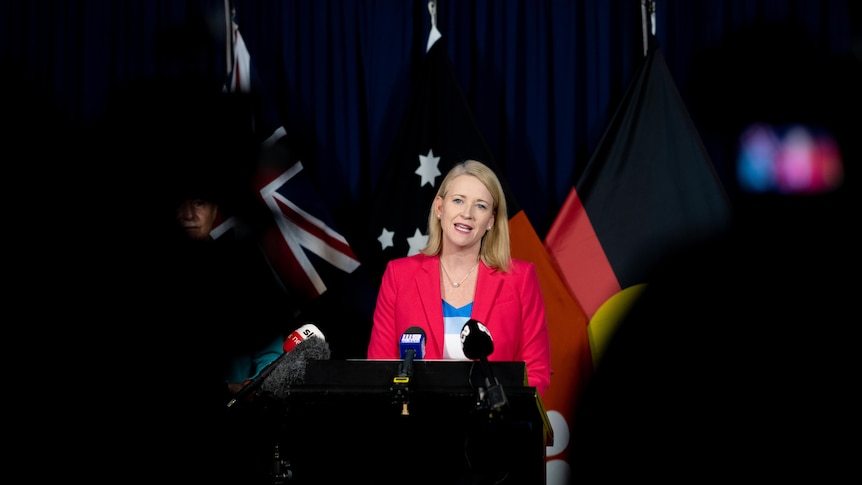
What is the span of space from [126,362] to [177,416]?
0.24 meters

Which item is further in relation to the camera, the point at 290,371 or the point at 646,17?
the point at 646,17

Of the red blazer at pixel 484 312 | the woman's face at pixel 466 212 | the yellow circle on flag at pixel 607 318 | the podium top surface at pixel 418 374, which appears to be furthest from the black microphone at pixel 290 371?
the yellow circle on flag at pixel 607 318

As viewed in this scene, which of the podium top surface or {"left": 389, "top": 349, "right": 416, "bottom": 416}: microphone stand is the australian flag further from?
{"left": 389, "top": 349, "right": 416, "bottom": 416}: microphone stand

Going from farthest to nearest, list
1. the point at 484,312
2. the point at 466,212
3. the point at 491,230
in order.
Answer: the point at 491,230
the point at 466,212
the point at 484,312

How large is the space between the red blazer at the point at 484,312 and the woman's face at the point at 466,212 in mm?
128

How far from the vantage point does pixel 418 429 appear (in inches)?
80.0

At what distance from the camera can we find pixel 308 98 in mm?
4758

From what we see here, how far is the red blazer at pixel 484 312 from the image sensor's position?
3125 mm

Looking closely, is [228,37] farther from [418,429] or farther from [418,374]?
[418,429]

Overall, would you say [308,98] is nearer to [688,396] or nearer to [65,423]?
[65,423]

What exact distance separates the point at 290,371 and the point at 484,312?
3.25 feet

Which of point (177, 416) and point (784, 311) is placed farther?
point (177, 416)

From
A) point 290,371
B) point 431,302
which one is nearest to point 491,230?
point 431,302

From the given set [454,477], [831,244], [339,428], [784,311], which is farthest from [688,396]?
[339,428]
